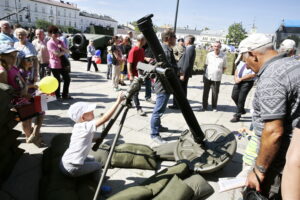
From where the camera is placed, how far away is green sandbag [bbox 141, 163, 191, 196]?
2.40 meters

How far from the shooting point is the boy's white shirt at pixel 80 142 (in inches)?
97.0

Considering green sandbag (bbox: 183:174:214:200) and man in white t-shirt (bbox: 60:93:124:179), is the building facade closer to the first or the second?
man in white t-shirt (bbox: 60:93:124:179)

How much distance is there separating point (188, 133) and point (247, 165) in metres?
1.16

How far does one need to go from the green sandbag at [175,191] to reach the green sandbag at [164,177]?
68mm

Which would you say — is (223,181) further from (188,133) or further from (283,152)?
→ (188,133)

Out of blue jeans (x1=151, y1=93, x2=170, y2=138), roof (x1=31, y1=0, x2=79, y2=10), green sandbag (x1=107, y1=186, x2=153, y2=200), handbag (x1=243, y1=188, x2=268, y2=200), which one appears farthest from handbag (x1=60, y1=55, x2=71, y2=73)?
roof (x1=31, y1=0, x2=79, y2=10)

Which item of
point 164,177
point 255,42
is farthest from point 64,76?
point 255,42

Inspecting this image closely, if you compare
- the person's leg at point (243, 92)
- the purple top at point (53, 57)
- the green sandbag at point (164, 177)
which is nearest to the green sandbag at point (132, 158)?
the green sandbag at point (164, 177)

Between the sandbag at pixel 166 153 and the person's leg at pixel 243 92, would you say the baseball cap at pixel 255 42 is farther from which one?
the person's leg at pixel 243 92

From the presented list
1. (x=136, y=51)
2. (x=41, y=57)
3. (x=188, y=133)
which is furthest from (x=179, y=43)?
(x=188, y=133)

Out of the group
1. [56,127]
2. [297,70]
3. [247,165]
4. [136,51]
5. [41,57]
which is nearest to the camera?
[297,70]

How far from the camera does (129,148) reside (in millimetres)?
3320

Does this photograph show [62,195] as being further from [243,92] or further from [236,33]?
[236,33]

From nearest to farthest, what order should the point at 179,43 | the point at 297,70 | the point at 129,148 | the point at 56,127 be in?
1. the point at 297,70
2. the point at 129,148
3. the point at 56,127
4. the point at 179,43
